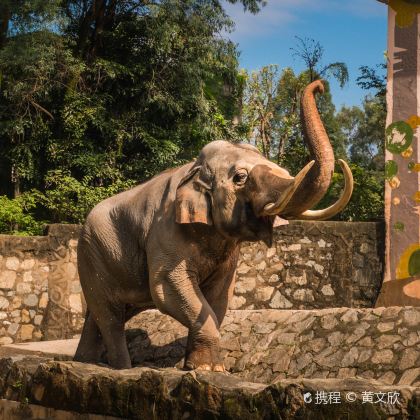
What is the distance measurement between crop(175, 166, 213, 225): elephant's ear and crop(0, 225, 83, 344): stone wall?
5.05 meters

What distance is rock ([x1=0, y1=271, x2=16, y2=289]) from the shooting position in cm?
1128

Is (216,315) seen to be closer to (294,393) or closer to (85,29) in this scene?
(294,393)

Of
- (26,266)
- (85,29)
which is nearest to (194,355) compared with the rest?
(26,266)

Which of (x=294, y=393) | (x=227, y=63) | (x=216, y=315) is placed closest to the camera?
(x=294, y=393)

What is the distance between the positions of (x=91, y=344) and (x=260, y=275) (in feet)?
11.6

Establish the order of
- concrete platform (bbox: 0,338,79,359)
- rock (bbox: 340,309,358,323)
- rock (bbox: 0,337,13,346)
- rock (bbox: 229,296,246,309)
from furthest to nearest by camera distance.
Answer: rock (bbox: 0,337,13,346), rock (bbox: 229,296,246,309), concrete platform (bbox: 0,338,79,359), rock (bbox: 340,309,358,323)

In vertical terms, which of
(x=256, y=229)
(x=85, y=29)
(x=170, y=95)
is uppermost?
(x=85, y=29)

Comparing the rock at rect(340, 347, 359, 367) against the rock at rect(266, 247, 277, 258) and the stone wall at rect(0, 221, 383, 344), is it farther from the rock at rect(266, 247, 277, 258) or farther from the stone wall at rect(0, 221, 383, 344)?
the rock at rect(266, 247, 277, 258)

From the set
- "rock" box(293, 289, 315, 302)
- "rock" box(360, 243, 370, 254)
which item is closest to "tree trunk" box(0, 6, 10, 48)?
"rock" box(293, 289, 315, 302)

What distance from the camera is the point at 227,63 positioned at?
819 inches

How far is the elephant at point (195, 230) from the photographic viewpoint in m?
5.91

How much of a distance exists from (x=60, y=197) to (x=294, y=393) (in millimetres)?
13894

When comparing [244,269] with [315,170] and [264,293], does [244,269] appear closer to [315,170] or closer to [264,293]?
[264,293]

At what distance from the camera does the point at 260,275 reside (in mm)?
10797
